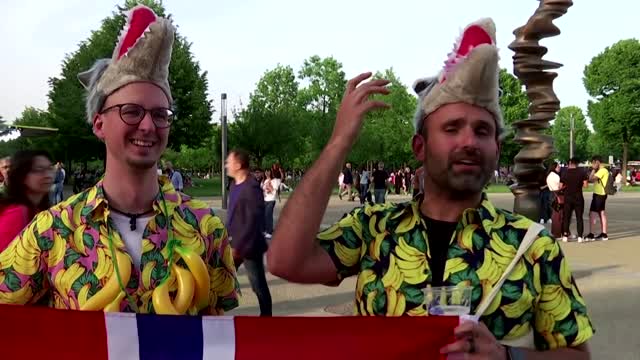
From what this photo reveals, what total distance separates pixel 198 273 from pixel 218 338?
0.79ft

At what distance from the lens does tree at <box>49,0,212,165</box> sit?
42.3 meters

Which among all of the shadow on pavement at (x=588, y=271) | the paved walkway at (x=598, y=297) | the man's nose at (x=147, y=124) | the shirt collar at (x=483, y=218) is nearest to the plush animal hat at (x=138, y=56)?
the man's nose at (x=147, y=124)

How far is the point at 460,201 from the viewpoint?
2043 millimetres

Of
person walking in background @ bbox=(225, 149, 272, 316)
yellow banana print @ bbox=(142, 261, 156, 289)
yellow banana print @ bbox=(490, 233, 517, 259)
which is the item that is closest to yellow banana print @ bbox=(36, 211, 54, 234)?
yellow banana print @ bbox=(142, 261, 156, 289)

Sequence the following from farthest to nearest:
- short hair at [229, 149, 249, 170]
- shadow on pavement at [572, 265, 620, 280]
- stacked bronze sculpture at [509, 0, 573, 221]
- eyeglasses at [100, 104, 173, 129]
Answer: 1. shadow on pavement at [572, 265, 620, 280]
2. short hair at [229, 149, 249, 170]
3. stacked bronze sculpture at [509, 0, 573, 221]
4. eyeglasses at [100, 104, 173, 129]

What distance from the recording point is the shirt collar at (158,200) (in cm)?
236

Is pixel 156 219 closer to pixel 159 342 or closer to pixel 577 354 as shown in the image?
pixel 159 342

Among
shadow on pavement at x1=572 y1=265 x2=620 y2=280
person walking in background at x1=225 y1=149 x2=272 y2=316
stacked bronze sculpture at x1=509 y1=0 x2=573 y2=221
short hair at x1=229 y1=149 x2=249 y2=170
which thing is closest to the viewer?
stacked bronze sculpture at x1=509 y1=0 x2=573 y2=221

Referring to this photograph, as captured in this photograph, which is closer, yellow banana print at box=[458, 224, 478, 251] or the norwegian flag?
yellow banana print at box=[458, 224, 478, 251]

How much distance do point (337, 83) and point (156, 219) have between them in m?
69.7

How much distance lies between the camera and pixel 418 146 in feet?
6.99

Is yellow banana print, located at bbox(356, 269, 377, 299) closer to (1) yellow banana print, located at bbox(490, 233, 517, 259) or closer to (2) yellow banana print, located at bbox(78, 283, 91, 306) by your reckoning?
(1) yellow banana print, located at bbox(490, 233, 517, 259)

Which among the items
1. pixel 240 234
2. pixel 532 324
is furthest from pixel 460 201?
pixel 240 234

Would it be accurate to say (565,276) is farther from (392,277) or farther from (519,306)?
(392,277)
